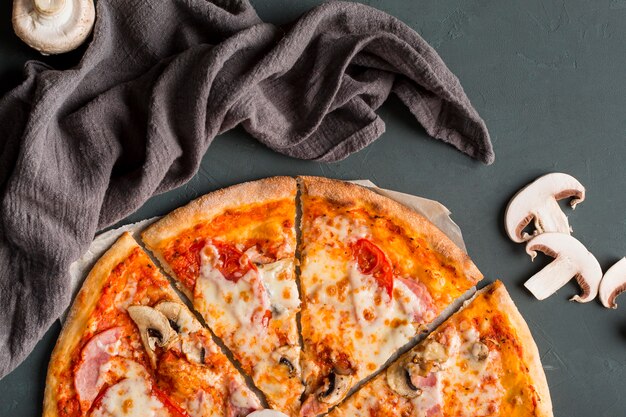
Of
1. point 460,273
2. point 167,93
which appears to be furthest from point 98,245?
point 460,273

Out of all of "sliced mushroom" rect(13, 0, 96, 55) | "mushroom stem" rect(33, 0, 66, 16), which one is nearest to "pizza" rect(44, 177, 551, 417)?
"sliced mushroom" rect(13, 0, 96, 55)

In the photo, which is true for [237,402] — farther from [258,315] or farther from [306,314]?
[306,314]

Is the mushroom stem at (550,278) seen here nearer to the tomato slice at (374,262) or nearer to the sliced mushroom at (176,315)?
the tomato slice at (374,262)

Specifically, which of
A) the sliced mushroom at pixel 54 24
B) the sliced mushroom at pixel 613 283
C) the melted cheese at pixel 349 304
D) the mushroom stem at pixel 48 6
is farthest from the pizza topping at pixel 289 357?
the mushroom stem at pixel 48 6

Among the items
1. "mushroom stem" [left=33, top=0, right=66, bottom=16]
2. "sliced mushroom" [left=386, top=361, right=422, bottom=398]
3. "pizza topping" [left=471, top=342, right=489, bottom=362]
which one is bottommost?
"sliced mushroom" [left=386, top=361, right=422, bottom=398]

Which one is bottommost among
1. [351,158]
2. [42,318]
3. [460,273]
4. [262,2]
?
[42,318]

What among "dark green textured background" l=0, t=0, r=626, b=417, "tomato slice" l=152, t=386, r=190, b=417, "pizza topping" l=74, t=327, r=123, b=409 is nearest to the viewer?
"pizza topping" l=74, t=327, r=123, b=409

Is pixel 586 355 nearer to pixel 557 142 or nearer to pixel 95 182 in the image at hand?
pixel 557 142

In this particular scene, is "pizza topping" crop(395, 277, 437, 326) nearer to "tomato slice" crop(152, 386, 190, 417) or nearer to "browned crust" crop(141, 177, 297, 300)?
Result: "browned crust" crop(141, 177, 297, 300)
